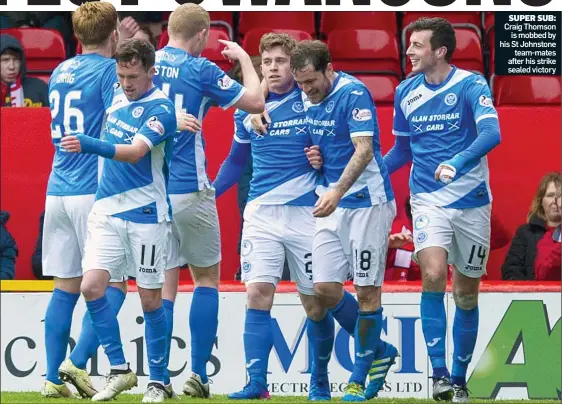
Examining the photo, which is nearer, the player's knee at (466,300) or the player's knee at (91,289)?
the player's knee at (91,289)

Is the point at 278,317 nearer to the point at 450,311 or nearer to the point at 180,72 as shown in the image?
the point at 450,311

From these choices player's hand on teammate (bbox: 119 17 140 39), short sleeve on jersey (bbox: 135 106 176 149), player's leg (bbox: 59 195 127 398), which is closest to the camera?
short sleeve on jersey (bbox: 135 106 176 149)

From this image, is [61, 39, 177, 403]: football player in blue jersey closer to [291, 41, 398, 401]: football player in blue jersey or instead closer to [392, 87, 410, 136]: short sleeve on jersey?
[291, 41, 398, 401]: football player in blue jersey

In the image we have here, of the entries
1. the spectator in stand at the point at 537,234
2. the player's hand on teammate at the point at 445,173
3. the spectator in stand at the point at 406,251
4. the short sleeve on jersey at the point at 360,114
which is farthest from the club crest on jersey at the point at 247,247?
the spectator in stand at the point at 537,234

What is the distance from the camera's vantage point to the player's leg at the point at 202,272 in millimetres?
7949

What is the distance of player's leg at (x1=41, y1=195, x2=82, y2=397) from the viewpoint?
304 inches

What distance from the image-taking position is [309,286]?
8.01 metres

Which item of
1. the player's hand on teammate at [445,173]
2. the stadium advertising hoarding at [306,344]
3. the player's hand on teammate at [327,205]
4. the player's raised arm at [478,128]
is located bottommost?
the stadium advertising hoarding at [306,344]

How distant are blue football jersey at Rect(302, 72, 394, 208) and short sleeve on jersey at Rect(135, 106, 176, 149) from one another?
1.02m

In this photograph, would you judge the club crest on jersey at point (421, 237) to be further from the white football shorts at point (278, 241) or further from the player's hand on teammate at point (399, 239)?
the player's hand on teammate at point (399, 239)

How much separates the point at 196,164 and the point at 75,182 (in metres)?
0.73

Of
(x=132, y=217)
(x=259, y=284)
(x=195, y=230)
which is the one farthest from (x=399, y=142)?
(x=132, y=217)

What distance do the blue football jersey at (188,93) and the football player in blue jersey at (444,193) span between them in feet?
3.69

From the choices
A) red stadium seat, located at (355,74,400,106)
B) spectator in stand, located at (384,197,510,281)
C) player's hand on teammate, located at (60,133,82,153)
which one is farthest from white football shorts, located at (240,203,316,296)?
red stadium seat, located at (355,74,400,106)
